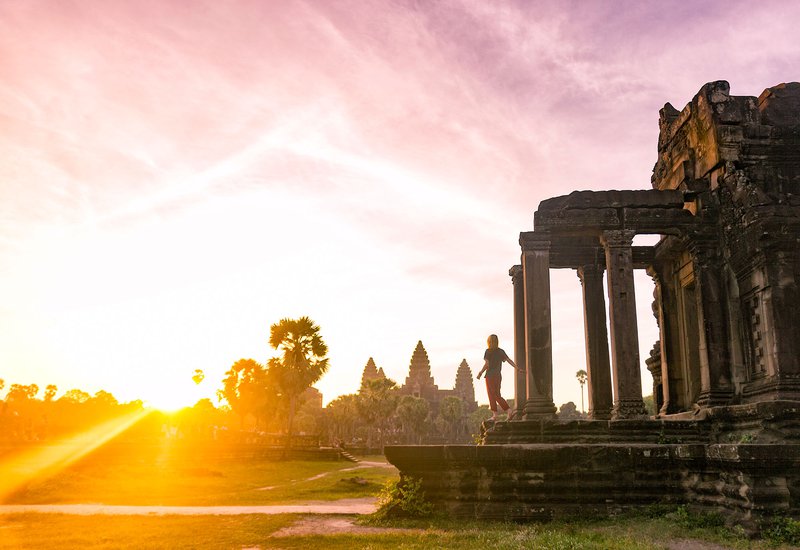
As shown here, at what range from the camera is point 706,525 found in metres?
9.21

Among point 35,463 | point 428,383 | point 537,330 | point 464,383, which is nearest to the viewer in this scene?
point 537,330

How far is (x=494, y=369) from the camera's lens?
13352 mm

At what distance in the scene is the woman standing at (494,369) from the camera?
13352 millimetres

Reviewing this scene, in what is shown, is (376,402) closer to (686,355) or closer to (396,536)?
(686,355)

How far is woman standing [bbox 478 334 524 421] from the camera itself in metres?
13.4

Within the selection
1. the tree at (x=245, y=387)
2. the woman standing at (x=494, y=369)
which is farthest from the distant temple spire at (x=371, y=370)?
the woman standing at (x=494, y=369)

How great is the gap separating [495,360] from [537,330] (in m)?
1.33

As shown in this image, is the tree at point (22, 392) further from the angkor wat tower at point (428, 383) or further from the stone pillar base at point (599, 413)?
the stone pillar base at point (599, 413)

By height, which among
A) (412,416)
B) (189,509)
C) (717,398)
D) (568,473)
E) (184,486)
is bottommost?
(184,486)

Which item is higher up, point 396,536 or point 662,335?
point 662,335

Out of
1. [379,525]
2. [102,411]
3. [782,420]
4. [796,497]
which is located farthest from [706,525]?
[102,411]

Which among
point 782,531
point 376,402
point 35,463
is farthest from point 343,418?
point 782,531

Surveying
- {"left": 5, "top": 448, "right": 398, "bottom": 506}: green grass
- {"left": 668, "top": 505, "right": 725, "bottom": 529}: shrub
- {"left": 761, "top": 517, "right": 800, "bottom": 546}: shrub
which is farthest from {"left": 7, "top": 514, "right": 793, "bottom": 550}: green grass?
{"left": 5, "top": 448, "right": 398, "bottom": 506}: green grass

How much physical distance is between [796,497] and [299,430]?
3342 inches
